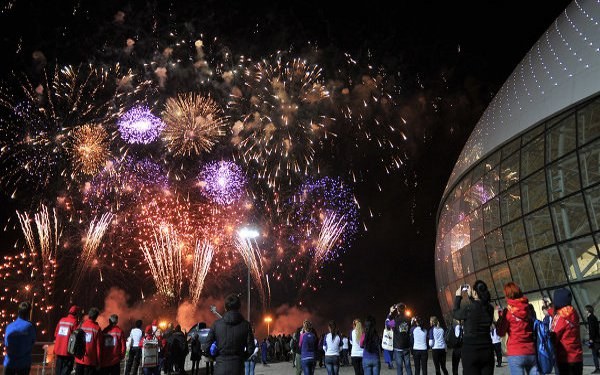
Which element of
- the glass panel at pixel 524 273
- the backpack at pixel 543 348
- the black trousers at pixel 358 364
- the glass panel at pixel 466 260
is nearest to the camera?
the backpack at pixel 543 348

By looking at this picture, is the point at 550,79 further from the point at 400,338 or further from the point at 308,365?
the point at 308,365

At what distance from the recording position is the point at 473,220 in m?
22.2

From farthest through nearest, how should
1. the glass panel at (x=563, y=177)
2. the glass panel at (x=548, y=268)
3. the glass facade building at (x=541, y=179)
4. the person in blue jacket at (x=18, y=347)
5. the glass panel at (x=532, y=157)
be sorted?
the glass panel at (x=532, y=157)
the glass panel at (x=548, y=268)
the glass panel at (x=563, y=177)
the glass facade building at (x=541, y=179)
the person in blue jacket at (x=18, y=347)

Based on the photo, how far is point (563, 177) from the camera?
1587 cm

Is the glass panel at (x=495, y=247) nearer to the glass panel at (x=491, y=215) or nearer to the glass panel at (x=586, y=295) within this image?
the glass panel at (x=491, y=215)

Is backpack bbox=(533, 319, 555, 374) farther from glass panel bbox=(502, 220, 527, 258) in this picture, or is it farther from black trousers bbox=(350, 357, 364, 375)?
glass panel bbox=(502, 220, 527, 258)

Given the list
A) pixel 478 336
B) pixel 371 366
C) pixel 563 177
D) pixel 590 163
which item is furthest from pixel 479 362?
pixel 563 177

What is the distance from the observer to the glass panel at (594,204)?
1439cm

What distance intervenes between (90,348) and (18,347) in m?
1.46

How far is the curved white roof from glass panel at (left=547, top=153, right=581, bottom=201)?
1698 millimetres

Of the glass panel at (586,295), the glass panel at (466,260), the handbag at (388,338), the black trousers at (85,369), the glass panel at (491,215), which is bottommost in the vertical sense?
the black trousers at (85,369)

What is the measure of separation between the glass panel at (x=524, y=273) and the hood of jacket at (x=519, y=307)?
12.2 metres

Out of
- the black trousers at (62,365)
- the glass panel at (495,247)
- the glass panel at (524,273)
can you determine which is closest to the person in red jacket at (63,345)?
the black trousers at (62,365)

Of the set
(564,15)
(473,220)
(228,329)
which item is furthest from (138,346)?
(564,15)
